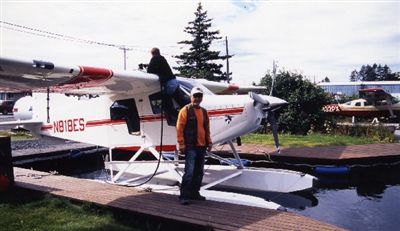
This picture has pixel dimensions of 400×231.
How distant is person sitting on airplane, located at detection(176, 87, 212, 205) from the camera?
5914 millimetres

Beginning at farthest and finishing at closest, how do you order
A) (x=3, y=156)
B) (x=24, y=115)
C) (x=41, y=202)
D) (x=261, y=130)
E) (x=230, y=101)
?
(x=261, y=130), (x=24, y=115), (x=230, y=101), (x=3, y=156), (x=41, y=202)

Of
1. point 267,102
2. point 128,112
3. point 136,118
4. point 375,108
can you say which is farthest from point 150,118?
point 375,108

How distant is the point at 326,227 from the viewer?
4680 mm

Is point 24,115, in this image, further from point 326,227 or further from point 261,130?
point 261,130

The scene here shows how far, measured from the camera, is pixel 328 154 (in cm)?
1080

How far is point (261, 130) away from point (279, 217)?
514 inches

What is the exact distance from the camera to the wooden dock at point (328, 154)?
34.0 ft

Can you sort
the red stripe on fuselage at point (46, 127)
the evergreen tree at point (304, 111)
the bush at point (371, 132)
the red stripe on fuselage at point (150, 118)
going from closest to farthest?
the red stripe on fuselage at point (150, 118)
the red stripe on fuselage at point (46, 127)
the bush at point (371, 132)
the evergreen tree at point (304, 111)

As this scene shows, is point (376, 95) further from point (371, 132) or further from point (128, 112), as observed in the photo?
point (128, 112)

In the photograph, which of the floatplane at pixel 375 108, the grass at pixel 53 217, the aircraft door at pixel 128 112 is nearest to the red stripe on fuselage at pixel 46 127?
the aircraft door at pixel 128 112

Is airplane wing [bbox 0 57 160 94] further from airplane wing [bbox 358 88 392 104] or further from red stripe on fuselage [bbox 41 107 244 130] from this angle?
airplane wing [bbox 358 88 392 104]

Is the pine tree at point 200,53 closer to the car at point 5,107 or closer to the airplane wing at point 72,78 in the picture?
the car at point 5,107

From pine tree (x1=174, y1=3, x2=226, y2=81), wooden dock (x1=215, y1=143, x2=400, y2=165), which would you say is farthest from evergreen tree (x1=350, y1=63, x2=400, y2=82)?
wooden dock (x1=215, y1=143, x2=400, y2=165)

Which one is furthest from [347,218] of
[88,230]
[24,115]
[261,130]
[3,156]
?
[261,130]
